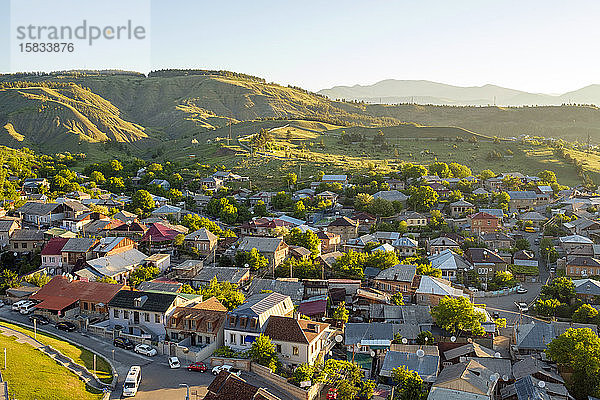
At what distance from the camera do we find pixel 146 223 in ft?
141

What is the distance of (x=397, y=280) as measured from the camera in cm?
3155

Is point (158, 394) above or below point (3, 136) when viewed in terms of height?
below

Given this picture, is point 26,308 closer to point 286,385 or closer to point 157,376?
point 157,376

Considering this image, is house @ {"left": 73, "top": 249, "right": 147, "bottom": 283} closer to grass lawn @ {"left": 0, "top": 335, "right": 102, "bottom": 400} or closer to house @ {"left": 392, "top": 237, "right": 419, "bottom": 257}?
grass lawn @ {"left": 0, "top": 335, "right": 102, "bottom": 400}

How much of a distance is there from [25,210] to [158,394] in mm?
30880

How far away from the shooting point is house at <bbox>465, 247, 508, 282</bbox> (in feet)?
120

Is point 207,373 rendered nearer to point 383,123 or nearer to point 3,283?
point 3,283

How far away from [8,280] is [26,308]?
168 inches

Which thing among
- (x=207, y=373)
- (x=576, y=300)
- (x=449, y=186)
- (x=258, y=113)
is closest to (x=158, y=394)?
(x=207, y=373)

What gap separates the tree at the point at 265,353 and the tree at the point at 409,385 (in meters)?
4.71

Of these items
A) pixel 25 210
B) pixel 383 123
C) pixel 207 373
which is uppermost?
pixel 383 123

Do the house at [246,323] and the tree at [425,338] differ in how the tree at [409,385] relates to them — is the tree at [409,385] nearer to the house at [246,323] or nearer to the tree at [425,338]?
the tree at [425,338]

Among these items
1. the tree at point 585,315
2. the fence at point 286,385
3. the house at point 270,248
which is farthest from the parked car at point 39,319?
the tree at point 585,315

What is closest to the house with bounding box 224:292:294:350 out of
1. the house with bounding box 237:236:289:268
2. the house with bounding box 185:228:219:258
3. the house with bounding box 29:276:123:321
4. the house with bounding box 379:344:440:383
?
the house with bounding box 379:344:440:383
